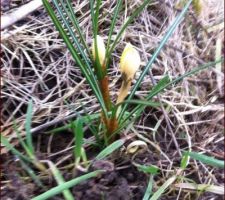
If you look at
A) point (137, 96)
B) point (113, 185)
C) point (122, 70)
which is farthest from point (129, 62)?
point (113, 185)

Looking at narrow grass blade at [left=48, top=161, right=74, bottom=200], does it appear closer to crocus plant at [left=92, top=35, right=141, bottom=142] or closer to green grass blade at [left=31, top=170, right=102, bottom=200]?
green grass blade at [left=31, top=170, right=102, bottom=200]

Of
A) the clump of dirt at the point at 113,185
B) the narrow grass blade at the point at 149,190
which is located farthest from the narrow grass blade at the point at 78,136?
the narrow grass blade at the point at 149,190

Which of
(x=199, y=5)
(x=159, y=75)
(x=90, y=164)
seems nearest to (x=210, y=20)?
(x=199, y=5)

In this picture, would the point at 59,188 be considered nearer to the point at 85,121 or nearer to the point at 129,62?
the point at 85,121

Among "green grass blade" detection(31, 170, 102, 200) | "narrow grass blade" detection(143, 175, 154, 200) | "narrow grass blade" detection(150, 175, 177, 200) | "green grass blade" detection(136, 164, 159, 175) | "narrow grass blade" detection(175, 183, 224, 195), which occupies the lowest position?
"narrow grass blade" detection(175, 183, 224, 195)

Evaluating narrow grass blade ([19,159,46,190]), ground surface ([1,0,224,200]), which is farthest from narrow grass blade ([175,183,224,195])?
narrow grass blade ([19,159,46,190])

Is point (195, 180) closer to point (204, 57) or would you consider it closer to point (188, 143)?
point (188, 143)

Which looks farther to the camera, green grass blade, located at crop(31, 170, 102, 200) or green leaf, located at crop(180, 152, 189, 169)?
green leaf, located at crop(180, 152, 189, 169)
